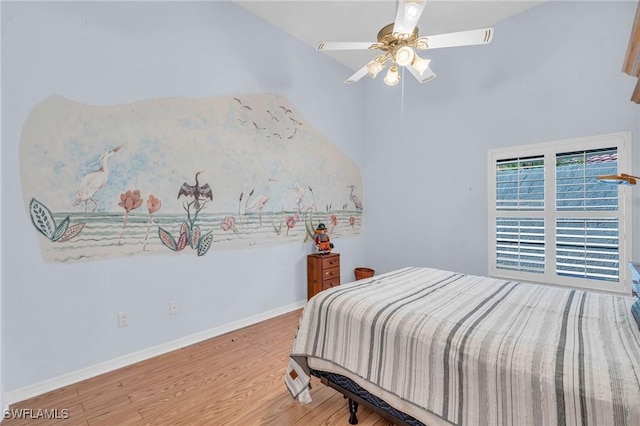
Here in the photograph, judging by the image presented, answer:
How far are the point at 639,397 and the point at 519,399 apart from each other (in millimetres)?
314

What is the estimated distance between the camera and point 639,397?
0.84 meters

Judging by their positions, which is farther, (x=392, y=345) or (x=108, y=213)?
(x=108, y=213)

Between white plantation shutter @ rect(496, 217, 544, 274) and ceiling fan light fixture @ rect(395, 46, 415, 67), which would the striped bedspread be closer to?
white plantation shutter @ rect(496, 217, 544, 274)

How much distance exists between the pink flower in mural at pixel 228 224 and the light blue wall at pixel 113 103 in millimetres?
250

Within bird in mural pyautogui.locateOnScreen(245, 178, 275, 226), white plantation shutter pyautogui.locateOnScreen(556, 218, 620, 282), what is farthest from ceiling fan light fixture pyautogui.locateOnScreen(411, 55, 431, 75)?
white plantation shutter pyautogui.locateOnScreen(556, 218, 620, 282)

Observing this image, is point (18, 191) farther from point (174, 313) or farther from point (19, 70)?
point (174, 313)

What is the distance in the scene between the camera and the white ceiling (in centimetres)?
291

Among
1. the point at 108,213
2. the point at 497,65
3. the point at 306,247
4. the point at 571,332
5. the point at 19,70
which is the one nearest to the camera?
the point at 571,332

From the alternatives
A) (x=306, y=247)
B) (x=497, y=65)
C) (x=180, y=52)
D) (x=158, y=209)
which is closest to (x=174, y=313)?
(x=158, y=209)

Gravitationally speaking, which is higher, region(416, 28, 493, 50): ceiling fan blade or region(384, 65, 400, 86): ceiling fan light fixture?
region(416, 28, 493, 50): ceiling fan blade

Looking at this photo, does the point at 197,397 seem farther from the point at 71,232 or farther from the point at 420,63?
the point at 420,63

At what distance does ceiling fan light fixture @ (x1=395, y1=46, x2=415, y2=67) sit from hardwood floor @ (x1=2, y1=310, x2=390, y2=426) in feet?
7.37

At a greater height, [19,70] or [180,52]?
[180,52]

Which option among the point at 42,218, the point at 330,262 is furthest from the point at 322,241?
the point at 42,218
